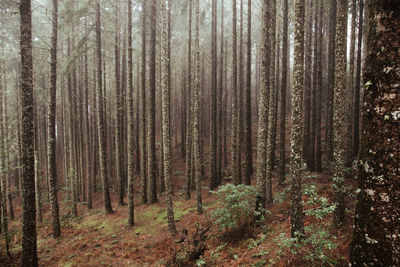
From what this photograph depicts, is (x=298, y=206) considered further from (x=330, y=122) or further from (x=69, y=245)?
(x=69, y=245)

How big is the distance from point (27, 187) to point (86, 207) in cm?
1311

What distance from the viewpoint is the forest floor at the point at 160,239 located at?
6297 mm

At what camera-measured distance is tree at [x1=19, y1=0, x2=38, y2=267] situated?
6598 mm

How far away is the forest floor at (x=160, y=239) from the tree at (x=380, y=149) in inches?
137

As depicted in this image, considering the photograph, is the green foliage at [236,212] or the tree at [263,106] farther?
the tree at [263,106]

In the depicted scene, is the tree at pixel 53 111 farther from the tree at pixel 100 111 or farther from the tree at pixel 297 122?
the tree at pixel 297 122

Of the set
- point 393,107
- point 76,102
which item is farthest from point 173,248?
point 76,102

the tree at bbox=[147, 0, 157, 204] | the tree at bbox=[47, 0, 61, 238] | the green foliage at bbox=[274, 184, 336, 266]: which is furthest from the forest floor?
the tree at bbox=[147, 0, 157, 204]

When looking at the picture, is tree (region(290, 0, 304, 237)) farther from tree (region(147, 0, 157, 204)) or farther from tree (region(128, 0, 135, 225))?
tree (region(147, 0, 157, 204))

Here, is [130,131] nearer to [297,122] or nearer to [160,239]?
[160,239]

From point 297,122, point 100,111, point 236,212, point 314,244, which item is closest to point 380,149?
point 297,122

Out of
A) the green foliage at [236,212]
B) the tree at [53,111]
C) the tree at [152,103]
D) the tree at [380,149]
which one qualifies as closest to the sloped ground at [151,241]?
the green foliage at [236,212]

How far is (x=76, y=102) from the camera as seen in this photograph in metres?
20.6

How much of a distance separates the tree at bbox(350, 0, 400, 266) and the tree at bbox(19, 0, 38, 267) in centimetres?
841
